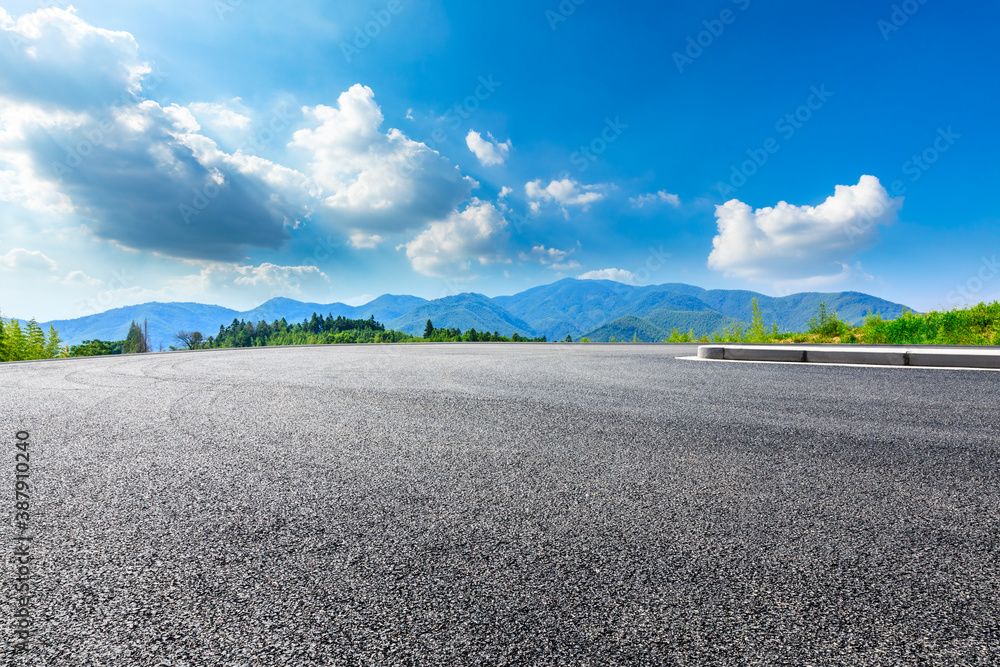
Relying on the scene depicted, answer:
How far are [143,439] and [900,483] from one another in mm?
5956

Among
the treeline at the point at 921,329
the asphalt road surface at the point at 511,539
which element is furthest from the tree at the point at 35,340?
the treeline at the point at 921,329

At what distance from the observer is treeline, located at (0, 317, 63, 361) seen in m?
39.3

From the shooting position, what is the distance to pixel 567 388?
24.0ft

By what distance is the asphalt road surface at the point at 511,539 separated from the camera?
1579 millimetres

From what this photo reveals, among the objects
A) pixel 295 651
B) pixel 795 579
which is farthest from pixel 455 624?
pixel 795 579

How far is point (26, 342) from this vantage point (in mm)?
47250

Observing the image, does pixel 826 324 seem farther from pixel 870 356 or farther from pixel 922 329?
pixel 870 356

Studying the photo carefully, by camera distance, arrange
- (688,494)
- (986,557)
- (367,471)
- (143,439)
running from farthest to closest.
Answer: (143,439)
(367,471)
(688,494)
(986,557)

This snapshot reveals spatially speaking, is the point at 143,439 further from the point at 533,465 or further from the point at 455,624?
the point at 455,624

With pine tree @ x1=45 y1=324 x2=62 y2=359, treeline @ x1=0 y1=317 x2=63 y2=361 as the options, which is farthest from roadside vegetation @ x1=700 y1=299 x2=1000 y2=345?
Answer: pine tree @ x1=45 y1=324 x2=62 y2=359

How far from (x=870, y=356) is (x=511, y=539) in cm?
1121

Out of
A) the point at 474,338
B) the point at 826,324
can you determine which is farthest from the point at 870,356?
the point at 474,338

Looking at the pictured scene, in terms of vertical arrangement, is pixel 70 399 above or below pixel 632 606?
above

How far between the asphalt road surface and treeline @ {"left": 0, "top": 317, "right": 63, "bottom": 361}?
43.2 meters
